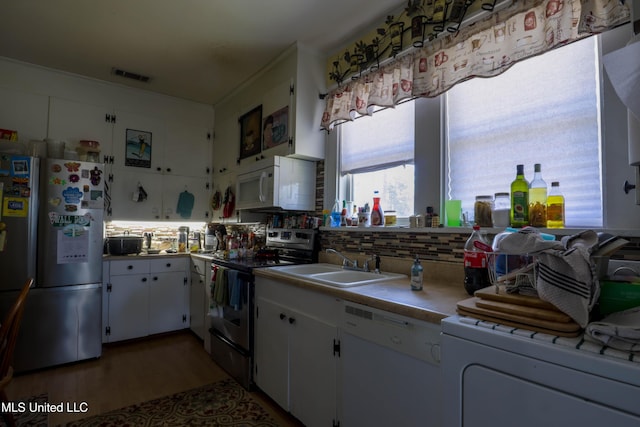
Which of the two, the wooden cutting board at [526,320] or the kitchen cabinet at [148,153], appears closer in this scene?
the wooden cutting board at [526,320]

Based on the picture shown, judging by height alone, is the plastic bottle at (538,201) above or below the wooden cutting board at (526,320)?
above

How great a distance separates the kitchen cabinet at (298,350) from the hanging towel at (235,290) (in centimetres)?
18

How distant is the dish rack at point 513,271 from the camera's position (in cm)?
98

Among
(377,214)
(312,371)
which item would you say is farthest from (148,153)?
(312,371)

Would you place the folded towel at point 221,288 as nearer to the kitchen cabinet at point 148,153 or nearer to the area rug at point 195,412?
the area rug at point 195,412

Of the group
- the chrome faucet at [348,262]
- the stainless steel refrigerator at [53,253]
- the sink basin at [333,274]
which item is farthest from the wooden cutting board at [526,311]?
the stainless steel refrigerator at [53,253]

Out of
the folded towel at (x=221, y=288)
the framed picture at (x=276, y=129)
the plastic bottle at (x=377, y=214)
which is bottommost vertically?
the folded towel at (x=221, y=288)

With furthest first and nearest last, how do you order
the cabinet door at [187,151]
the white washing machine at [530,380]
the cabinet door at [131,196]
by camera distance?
the cabinet door at [187,151]
the cabinet door at [131,196]
the white washing machine at [530,380]

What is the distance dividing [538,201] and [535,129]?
40cm

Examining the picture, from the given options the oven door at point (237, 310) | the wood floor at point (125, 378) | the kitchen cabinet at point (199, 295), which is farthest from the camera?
the kitchen cabinet at point (199, 295)

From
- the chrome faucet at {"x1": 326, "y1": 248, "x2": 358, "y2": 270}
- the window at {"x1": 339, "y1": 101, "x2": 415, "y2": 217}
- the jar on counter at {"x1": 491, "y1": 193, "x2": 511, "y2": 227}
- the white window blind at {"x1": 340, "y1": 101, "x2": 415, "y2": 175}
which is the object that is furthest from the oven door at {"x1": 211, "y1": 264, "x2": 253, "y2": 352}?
the jar on counter at {"x1": 491, "y1": 193, "x2": 511, "y2": 227}

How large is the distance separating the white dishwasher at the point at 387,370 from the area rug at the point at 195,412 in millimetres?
779

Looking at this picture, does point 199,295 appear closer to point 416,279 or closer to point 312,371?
point 312,371

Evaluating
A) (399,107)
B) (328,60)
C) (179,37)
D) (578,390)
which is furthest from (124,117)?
(578,390)
